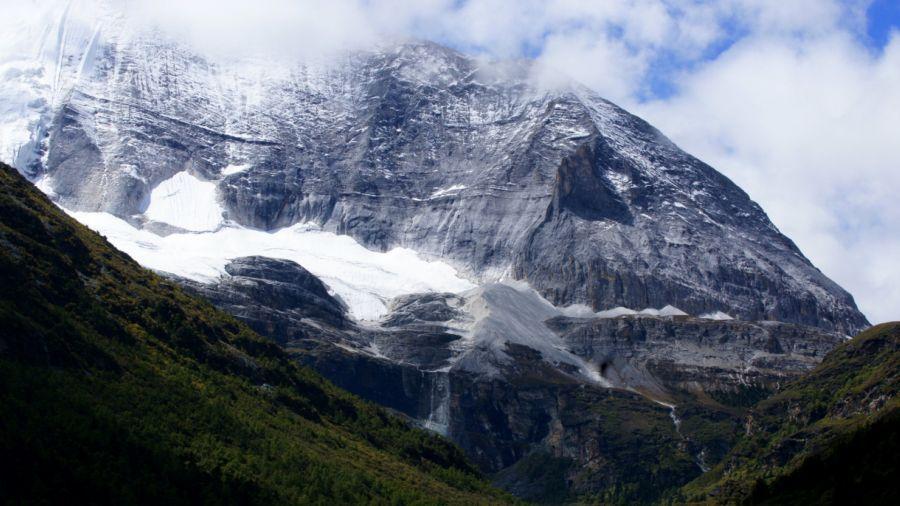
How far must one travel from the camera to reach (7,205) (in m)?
164

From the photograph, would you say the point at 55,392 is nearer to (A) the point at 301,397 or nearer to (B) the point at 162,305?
(B) the point at 162,305

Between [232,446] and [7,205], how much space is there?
42.3 m

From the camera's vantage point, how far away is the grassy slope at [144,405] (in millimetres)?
120438

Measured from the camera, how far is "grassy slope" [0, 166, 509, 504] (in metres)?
120

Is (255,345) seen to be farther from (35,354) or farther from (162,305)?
(35,354)

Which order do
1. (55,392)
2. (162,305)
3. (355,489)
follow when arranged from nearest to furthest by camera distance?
(55,392), (355,489), (162,305)

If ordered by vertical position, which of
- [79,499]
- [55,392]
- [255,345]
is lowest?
[79,499]

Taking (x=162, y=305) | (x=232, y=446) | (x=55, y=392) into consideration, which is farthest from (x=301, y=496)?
(x=162, y=305)

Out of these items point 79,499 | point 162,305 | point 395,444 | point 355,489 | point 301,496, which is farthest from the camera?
point 395,444

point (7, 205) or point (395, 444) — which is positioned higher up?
point (7, 205)

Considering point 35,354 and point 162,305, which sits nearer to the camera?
point 35,354

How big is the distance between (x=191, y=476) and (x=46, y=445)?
56.3 feet

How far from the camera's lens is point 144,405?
142m

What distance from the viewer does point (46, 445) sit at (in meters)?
117
